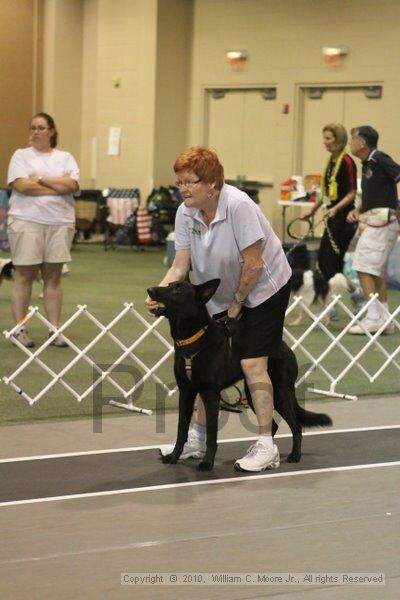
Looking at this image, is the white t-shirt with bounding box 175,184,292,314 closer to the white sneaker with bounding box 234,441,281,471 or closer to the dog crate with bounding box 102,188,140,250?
the white sneaker with bounding box 234,441,281,471

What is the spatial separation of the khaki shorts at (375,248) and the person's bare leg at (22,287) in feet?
6.83

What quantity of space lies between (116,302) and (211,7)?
23.2 ft

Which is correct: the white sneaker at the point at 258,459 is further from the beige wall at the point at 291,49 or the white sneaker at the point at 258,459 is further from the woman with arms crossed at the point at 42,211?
the beige wall at the point at 291,49

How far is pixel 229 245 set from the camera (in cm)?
375

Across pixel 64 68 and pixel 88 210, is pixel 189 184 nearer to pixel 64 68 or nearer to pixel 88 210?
pixel 88 210

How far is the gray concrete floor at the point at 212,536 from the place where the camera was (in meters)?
2.72

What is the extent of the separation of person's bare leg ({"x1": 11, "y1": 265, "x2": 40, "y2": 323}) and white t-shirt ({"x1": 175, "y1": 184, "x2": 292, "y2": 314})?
7.73ft

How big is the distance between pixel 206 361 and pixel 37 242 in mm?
2468

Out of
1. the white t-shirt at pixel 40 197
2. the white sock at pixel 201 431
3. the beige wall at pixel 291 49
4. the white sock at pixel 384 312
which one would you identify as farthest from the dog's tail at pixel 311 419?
the beige wall at pixel 291 49

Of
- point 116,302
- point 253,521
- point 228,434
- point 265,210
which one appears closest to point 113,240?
point 265,210

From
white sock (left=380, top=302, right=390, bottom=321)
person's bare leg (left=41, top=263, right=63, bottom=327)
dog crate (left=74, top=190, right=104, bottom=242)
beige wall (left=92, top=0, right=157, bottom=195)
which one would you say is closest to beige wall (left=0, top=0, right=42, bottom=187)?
beige wall (left=92, top=0, right=157, bottom=195)

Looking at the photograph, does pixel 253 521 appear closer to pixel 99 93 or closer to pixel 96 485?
pixel 96 485

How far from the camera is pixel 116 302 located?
8.59m

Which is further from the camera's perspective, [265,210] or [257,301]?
[265,210]
